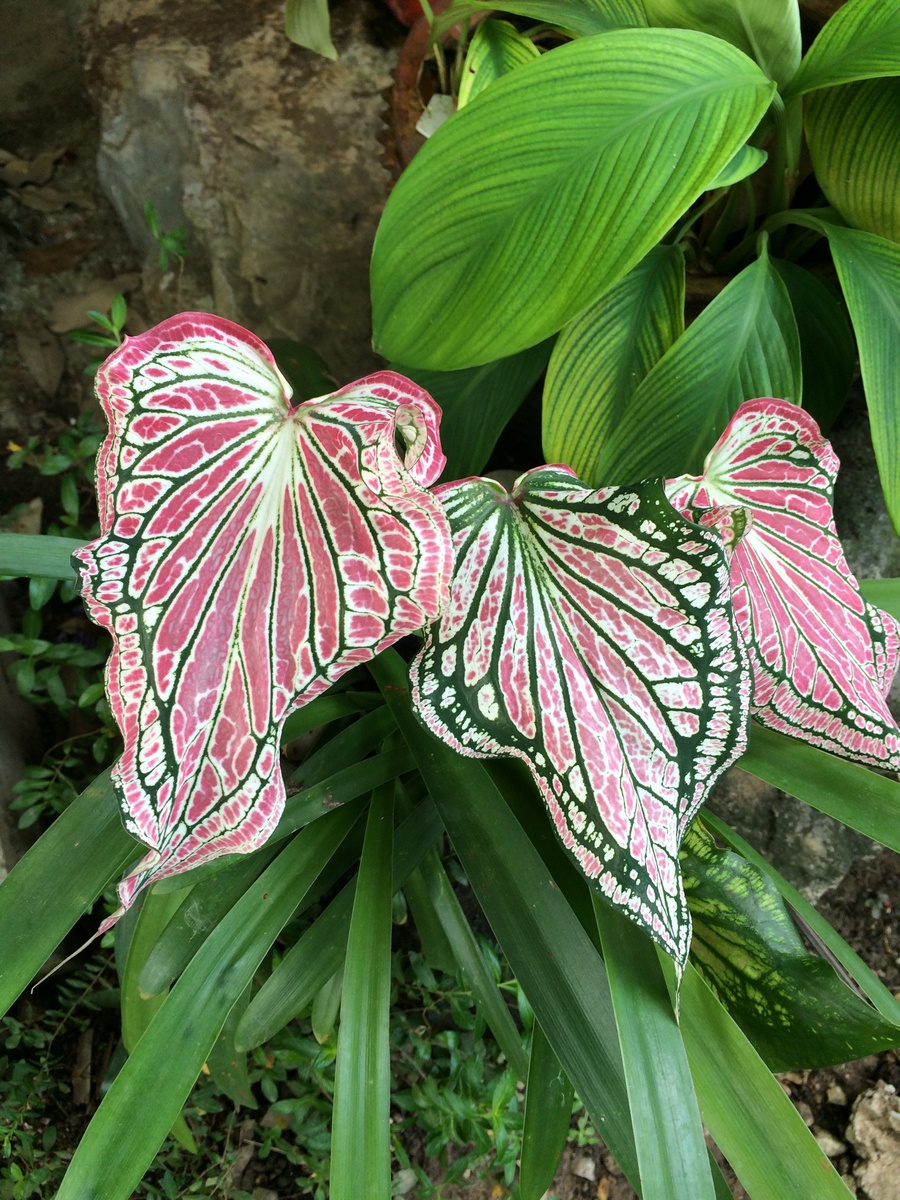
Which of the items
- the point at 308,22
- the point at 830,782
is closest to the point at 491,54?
the point at 308,22

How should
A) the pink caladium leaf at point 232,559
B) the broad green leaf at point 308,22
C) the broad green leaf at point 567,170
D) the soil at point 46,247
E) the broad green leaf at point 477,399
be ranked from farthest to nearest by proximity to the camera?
the soil at point 46,247, the broad green leaf at point 477,399, the broad green leaf at point 308,22, the broad green leaf at point 567,170, the pink caladium leaf at point 232,559

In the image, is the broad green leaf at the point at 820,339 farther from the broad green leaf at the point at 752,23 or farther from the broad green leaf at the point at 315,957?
the broad green leaf at the point at 315,957

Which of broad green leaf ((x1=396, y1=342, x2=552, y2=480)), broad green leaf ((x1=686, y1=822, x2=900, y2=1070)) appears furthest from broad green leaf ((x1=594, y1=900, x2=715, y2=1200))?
broad green leaf ((x1=396, y1=342, x2=552, y2=480))

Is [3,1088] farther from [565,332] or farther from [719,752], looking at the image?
[565,332]

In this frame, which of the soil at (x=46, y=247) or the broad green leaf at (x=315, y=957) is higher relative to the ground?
the soil at (x=46, y=247)

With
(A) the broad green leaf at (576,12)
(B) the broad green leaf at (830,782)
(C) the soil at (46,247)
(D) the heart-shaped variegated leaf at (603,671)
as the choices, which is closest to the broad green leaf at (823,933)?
(B) the broad green leaf at (830,782)

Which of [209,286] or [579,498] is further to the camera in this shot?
[209,286]

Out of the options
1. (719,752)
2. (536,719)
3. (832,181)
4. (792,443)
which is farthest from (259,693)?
(832,181)
